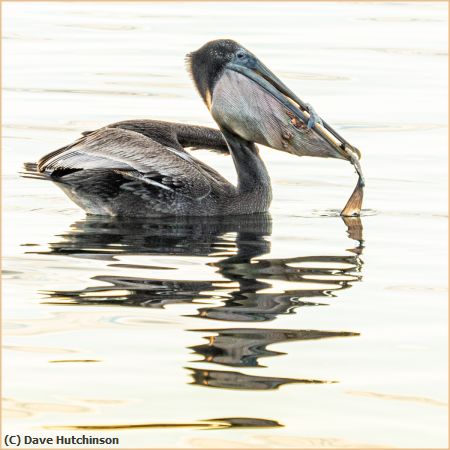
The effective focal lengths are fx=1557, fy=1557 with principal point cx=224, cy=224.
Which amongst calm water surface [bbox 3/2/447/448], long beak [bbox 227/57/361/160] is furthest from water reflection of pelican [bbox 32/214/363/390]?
long beak [bbox 227/57/361/160]

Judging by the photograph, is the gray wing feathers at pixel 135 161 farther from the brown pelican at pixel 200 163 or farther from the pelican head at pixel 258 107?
the pelican head at pixel 258 107

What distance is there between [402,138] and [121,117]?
2328 mm

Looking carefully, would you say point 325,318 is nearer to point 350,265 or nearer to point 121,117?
point 350,265

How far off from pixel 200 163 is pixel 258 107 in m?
0.49

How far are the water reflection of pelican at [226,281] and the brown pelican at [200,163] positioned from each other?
0.13 meters

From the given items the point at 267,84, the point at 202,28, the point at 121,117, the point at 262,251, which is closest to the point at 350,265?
the point at 262,251

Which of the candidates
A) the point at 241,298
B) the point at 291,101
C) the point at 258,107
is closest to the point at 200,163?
the point at 258,107

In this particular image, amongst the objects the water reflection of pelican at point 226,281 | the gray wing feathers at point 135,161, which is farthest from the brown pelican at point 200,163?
the water reflection of pelican at point 226,281

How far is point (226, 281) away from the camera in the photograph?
7.19 meters

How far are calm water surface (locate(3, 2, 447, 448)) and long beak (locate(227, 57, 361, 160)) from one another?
0.42 metres

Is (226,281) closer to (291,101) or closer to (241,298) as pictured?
(241,298)

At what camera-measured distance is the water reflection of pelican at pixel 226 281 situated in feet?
19.5

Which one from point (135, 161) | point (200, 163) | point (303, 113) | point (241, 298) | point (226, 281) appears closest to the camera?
point (241, 298)

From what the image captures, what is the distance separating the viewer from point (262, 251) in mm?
8055
